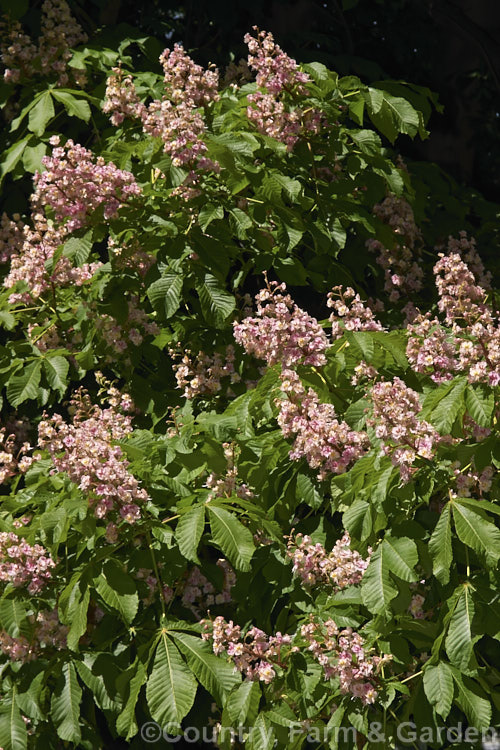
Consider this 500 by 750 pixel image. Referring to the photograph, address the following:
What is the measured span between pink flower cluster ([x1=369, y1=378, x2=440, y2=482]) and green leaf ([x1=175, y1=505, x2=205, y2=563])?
0.56 meters

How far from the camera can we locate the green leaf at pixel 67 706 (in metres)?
2.91

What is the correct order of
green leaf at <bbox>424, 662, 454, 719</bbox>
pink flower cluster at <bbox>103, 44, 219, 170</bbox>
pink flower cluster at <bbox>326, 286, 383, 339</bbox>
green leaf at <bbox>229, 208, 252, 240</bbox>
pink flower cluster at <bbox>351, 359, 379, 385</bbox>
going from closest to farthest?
green leaf at <bbox>424, 662, 454, 719</bbox>
pink flower cluster at <bbox>351, 359, 379, 385</bbox>
pink flower cluster at <bbox>326, 286, 383, 339</bbox>
pink flower cluster at <bbox>103, 44, 219, 170</bbox>
green leaf at <bbox>229, 208, 252, 240</bbox>

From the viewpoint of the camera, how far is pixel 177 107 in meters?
3.27

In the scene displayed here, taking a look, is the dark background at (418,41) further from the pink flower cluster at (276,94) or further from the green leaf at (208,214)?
the green leaf at (208,214)

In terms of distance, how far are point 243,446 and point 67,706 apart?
90 cm

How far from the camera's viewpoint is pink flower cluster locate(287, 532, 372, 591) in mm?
2705

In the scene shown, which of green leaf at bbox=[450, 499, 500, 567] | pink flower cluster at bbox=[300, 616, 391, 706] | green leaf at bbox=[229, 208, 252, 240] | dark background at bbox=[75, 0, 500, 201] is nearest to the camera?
green leaf at bbox=[450, 499, 500, 567]

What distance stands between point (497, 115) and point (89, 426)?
14.7 feet

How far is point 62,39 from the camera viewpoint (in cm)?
432

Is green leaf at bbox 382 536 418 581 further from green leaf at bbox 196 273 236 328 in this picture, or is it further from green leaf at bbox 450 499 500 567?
green leaf at bbox 196 273 236 328

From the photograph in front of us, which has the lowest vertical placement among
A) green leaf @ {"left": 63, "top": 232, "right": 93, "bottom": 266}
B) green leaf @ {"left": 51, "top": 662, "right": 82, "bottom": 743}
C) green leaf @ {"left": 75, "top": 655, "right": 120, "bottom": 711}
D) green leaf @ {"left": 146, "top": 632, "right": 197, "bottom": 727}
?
green leaf @ {"left": 51, "top": 662, "right": 82, "bottom": 743}


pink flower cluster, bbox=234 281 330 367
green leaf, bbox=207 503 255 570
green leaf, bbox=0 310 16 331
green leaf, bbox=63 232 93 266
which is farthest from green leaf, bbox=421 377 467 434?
green leaf, bbox=0 310 16 331

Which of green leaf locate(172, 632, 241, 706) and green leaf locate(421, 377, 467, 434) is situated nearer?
green leaf locate(421, 377, 467, 434)

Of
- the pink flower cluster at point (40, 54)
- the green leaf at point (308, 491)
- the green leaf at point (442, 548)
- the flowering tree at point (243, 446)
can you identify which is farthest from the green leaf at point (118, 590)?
the pink flower cluster at point (40, 54)
